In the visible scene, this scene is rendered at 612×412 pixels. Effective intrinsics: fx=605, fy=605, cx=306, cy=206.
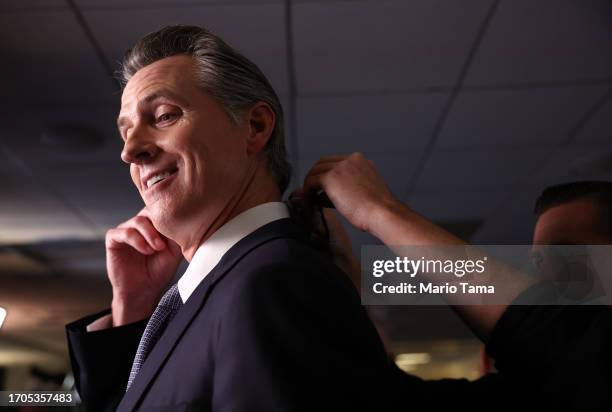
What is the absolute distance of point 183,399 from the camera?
49 cm

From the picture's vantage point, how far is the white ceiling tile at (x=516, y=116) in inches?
88.1

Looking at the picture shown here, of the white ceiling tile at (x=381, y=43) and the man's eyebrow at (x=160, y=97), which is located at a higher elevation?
the white ceiling tile at (x=381, y=43)

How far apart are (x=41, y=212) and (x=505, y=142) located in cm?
236

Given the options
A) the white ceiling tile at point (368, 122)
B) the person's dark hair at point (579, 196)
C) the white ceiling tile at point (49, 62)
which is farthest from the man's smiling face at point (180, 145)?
the white ceiling tile at point (368, 122)

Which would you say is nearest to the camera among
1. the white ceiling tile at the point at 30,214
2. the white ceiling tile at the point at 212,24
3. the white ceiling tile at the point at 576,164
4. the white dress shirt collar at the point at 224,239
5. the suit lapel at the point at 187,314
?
the suit lapel at the point at 187,314

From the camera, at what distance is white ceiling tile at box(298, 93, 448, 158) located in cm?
225

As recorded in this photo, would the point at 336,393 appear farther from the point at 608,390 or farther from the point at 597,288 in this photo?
the point at 597,288

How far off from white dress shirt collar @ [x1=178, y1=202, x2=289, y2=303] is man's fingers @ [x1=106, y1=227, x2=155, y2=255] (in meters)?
0.25

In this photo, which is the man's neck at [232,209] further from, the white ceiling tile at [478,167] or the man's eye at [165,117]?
the white ceiling tile at [478,167]

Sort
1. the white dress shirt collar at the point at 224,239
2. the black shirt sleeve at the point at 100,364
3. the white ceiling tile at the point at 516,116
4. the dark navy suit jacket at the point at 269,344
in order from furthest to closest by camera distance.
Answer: the white ceiling tile at the point at 516,116 → the black shirt sleeve at the point at 100,364 → the white dress shirt collar at the point at 224,239 → the dark navy suit jacket at the point at 269,344

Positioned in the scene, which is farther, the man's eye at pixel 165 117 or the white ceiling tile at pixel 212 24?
the white ceiling tile at pixel 212 24

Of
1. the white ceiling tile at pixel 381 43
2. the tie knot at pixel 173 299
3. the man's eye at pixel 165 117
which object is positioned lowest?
the tie knot at pixel 173 299

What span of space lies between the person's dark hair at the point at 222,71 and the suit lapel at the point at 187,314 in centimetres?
18

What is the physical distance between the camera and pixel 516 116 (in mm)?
2375
